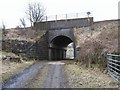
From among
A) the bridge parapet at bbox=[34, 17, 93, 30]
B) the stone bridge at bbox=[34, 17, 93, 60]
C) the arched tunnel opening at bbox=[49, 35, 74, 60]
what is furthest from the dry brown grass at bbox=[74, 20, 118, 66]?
the arched tunnel opening at bbox=[49, 35, 74, 60]

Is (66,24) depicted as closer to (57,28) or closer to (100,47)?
(57,28)

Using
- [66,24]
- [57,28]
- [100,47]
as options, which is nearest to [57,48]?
[57,28]

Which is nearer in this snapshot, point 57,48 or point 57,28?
point 57,28

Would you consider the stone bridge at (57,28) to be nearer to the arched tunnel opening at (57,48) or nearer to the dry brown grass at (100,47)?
the arched tunnel opening at (57,48)

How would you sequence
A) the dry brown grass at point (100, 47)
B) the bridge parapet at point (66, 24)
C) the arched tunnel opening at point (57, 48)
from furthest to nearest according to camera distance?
the arched tunnel opening at point (57, 48) → the bridge parapet at point (66, 24) → the dry brown grass at point (100, 47)

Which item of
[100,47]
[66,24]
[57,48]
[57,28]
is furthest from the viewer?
[57,48]

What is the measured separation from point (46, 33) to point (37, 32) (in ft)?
5.04

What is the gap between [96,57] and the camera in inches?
789

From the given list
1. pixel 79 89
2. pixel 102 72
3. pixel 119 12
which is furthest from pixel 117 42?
pixel 79 89

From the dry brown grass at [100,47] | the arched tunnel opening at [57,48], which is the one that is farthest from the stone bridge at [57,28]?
the dry brown grass at [100,47]

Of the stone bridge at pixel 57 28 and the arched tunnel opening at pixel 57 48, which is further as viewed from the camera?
the arched tunnel opening at pixel 57 48

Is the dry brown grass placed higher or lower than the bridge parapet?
lower

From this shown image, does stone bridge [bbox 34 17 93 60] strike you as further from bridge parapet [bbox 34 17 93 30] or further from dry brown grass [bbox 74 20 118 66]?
dry brown grass [bbox 74 20 118 66]

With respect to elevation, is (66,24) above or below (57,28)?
above
